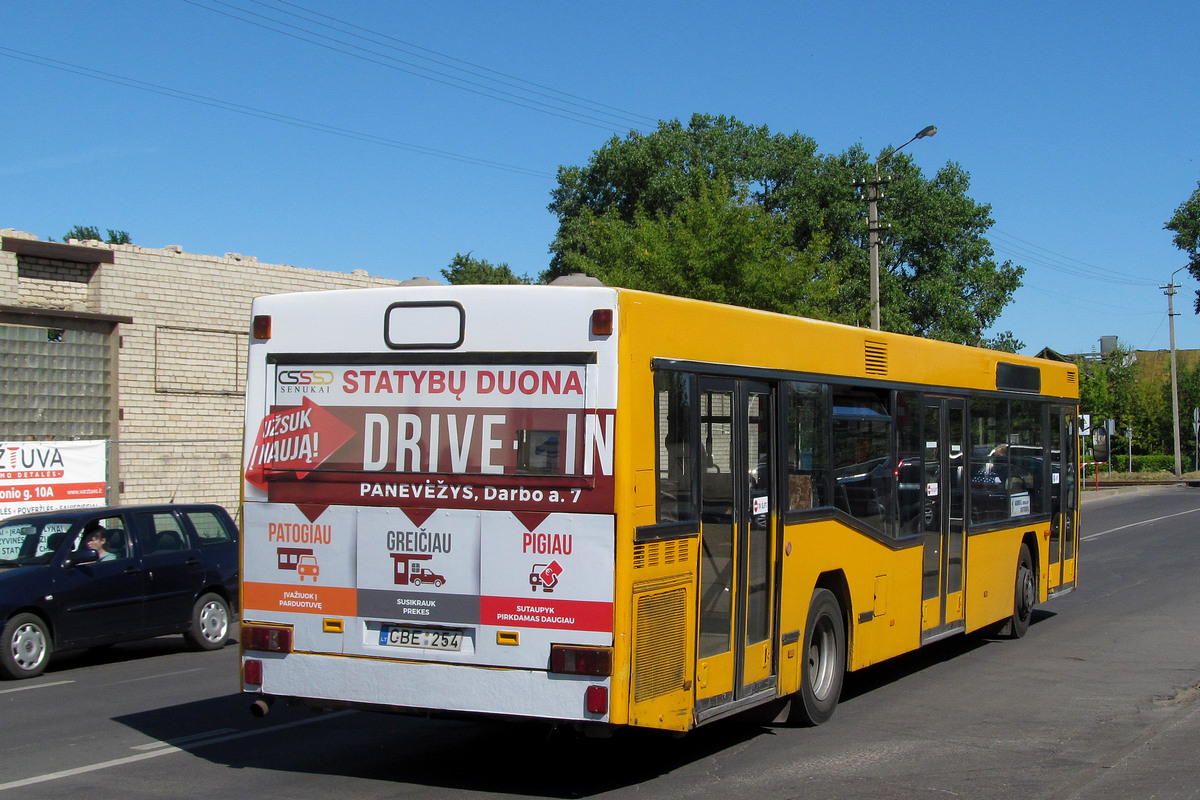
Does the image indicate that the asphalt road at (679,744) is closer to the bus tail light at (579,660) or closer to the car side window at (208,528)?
the bus tail light at (579,660)

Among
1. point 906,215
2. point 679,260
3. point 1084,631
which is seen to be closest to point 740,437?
point 1084,631

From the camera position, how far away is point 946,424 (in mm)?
11359

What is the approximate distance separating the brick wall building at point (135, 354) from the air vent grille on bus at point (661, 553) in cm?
1507

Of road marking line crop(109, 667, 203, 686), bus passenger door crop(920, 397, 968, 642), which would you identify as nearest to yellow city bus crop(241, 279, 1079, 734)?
bus passenger door crop(920, 397, 968, 642)

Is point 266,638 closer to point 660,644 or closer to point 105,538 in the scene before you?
point 660,644

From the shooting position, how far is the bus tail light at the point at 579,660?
6.39m

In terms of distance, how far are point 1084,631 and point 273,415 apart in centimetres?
1030

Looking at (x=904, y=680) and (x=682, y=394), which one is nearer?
(x=682, y=394)

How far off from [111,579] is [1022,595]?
9788 mm

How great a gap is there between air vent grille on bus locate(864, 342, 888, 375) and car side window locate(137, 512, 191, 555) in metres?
8.12

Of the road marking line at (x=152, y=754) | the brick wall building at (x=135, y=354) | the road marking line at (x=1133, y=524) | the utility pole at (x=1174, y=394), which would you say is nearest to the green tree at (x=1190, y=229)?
the utility pole at (x=1174, y=394)

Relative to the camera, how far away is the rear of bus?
6543mm

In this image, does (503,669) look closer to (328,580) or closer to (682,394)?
(328,580)

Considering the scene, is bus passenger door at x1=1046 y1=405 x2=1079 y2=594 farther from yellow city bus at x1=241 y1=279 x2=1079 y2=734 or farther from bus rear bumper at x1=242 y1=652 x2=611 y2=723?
bus rear bumper at x1=242 y1=652 x2=611 y2=723
